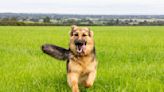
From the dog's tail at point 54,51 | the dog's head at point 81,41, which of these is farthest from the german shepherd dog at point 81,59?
the dog's tail at point 54,51

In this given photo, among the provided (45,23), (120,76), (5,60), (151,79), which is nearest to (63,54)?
(120,76)

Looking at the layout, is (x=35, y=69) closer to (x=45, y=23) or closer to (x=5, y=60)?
(x=5, y=60)

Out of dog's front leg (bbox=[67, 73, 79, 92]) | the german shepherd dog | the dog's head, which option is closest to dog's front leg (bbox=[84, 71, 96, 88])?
the german shepherd dog

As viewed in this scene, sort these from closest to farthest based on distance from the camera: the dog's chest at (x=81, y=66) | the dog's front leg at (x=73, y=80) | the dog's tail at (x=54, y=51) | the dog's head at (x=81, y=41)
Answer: the dog's front leg at (x=73, y=80)
the dog's head at (x=81, y=41)
the dog's chest at (x=81, y=66)
the dog's tail at (x=54, y=51)

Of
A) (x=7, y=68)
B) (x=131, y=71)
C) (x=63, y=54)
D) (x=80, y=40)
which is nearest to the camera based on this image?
(x=80, y=40)

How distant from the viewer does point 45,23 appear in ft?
282

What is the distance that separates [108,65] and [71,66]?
12.4 ft

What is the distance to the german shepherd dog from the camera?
7.39m

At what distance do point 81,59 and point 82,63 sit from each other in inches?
2.8

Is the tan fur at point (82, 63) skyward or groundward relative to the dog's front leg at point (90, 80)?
skyward

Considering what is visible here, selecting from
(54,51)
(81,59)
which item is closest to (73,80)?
(81,59)

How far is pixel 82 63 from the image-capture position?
297 inches

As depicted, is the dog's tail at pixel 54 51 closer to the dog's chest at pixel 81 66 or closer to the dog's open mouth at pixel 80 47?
the dog's chest at pixel 81 66

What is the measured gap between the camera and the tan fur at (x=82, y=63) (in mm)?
7430
